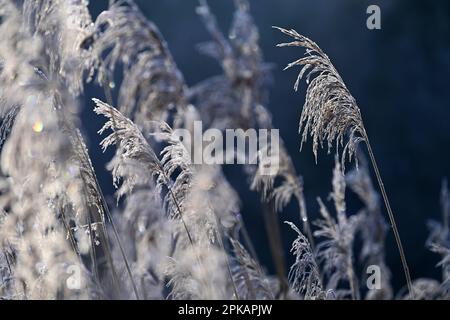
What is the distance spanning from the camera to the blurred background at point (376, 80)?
7.91 meters

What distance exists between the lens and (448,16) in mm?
8648

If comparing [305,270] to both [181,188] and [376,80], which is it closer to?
[181,188]

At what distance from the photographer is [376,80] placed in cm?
833

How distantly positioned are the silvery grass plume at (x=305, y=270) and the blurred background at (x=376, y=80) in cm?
514

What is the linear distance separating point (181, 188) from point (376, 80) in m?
6.13

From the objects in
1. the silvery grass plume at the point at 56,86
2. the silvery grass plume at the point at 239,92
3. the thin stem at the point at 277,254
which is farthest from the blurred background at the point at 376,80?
the silvery grass plume at the point at 56,86

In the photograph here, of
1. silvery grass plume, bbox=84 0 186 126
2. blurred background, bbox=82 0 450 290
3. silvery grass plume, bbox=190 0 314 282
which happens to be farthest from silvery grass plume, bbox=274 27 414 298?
blurred background, bbox=82 0 450 290

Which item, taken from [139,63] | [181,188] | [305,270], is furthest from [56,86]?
[305,270]

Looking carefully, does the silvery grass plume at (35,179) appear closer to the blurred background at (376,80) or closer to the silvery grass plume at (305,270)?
the silvery grass plume at (305,270)

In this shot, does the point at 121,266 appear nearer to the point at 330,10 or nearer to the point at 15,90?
the point at 15,90

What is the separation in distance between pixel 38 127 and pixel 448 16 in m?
7.23

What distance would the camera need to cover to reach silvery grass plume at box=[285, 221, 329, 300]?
2.58m

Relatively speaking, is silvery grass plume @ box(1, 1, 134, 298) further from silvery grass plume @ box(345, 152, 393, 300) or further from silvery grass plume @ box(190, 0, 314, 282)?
silvery grass plume @ box(345, 152, 393, 300)
